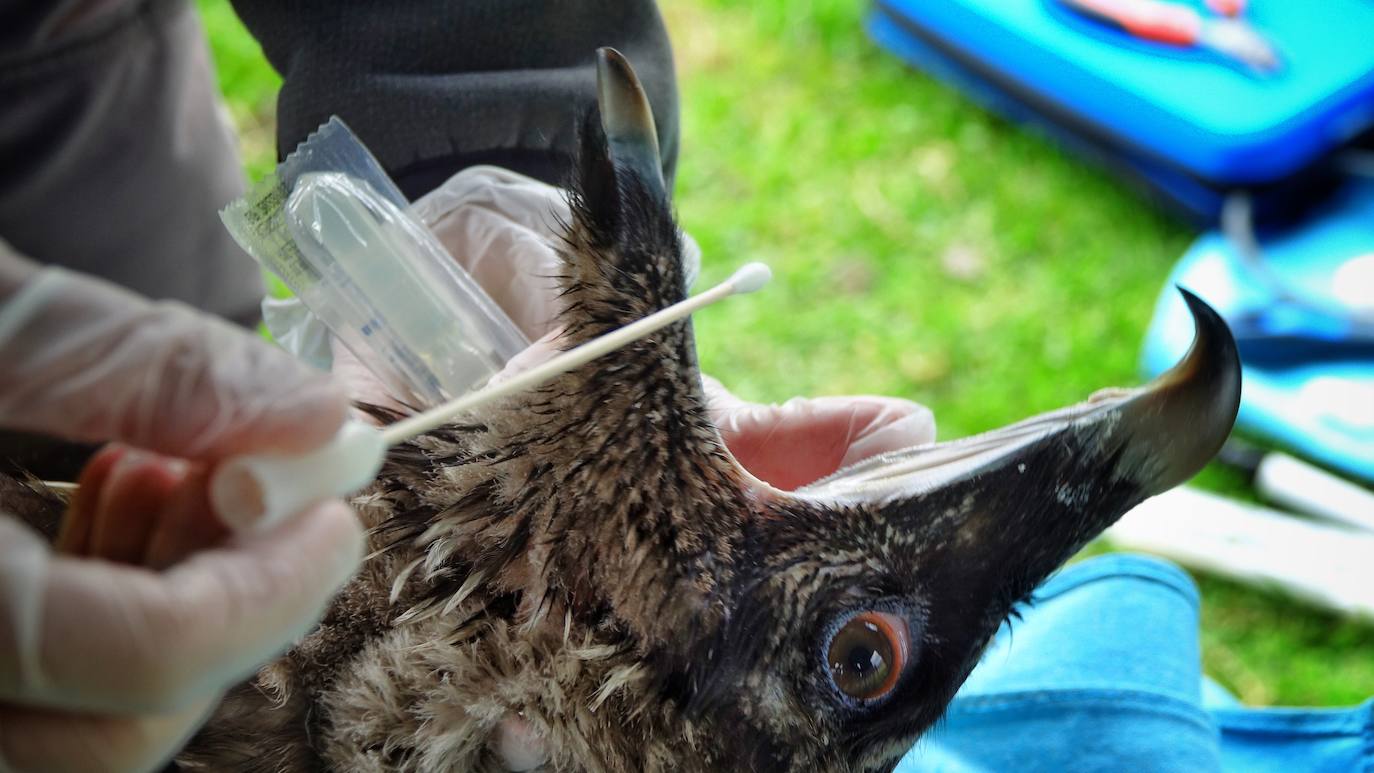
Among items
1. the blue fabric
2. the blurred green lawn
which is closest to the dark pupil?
the blue fabric

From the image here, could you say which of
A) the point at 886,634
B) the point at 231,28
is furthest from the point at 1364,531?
the point at 231,28

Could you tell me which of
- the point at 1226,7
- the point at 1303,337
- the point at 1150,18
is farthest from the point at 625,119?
the point at 1226,7

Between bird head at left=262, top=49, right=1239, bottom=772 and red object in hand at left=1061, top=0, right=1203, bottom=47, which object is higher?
bird head at left=262, top=49, right=1239, bottom=772

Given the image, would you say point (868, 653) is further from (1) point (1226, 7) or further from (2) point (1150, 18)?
(1) point (1226, 7)

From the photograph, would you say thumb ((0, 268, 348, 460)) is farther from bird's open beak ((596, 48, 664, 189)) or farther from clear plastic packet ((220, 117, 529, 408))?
clear plastic packet ((220, 117, 529, 408))

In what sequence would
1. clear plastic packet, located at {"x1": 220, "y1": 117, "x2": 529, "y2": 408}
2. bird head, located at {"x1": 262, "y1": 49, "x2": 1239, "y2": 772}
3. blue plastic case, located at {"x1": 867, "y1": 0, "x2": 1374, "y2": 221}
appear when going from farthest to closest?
1. blue plastic case, located at {"x1": 867, "y1": 0, "x2": 1374, "y2": 221}
2. clear plastic packet, located at {"x1": 220, "y1": 117, "x2": 529, "y2": 408}
3. bird head, located at {"x1": 262, "y1": 49, "x2": 1239, "y2": 772}

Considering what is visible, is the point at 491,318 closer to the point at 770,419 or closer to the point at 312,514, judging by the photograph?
the point at 770,419
